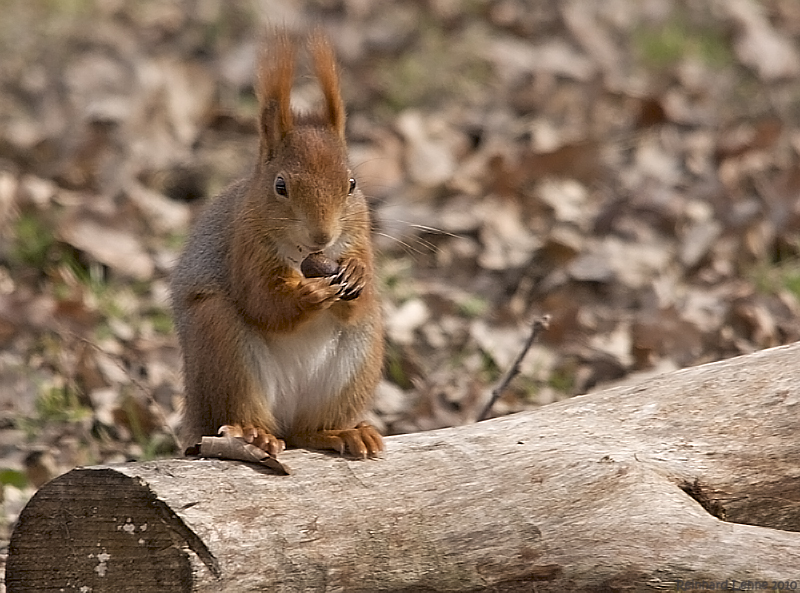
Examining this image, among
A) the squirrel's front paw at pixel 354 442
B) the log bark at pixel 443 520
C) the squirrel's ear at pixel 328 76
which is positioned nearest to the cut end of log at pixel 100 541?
the log bark at pixel 443 520

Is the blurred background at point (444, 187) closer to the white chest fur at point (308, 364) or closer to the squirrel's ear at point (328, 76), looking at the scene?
the squirrel's ear at point (328, 76)

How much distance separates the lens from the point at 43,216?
441 cm

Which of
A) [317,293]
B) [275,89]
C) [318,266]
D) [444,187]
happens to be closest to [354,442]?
[317,293]

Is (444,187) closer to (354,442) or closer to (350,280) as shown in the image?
(350,280)

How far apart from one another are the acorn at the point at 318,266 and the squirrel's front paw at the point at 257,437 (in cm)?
37

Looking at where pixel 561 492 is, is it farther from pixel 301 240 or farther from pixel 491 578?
pixel 301 240

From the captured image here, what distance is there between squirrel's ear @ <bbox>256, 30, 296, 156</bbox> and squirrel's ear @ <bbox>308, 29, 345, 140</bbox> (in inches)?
2.1

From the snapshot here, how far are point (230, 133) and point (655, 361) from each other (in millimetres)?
2625

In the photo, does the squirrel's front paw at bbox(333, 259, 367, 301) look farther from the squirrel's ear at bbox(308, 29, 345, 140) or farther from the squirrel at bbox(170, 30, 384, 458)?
the squirrel's ear at bbox(308, 29, 345, 140)

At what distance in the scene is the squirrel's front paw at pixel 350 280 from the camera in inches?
96.4

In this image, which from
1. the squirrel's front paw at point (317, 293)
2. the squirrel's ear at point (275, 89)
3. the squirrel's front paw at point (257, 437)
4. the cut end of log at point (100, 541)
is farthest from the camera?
the squirrel's ear at point (275, 89)

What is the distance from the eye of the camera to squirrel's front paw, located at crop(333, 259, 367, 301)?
2449mm

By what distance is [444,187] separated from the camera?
4.89 metres

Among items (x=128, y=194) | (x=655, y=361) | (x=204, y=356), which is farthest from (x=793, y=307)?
(x=128, y=194)
